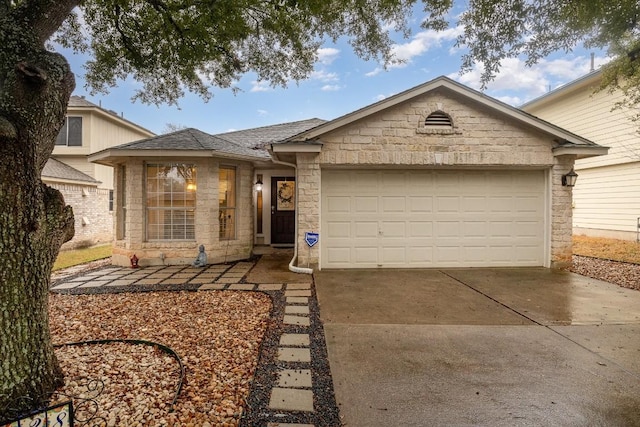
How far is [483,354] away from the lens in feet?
9.93

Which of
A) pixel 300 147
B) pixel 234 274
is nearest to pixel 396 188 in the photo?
pixel 300 147

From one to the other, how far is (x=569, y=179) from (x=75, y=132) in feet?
56.7

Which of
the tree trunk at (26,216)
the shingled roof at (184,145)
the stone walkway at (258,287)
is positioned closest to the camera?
the tree trunk at (26,216)

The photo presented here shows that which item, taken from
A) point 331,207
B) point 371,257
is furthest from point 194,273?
point 371,257

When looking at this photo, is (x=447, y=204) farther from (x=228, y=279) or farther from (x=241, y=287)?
(x=228, y=279)

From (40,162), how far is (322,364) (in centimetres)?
275

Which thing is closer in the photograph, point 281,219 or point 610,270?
point 610,270

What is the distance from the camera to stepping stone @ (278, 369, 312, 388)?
2479 millimetres

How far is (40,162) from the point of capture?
2.22 m

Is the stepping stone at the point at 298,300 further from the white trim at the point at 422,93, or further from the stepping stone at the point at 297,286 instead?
the white trim at the point at 422,93

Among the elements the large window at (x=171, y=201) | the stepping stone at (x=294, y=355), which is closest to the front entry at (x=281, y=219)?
the large window at (x=171, y=201)

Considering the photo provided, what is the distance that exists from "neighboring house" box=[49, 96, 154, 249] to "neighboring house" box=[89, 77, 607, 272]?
5662mm

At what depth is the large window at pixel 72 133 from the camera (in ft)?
42.7

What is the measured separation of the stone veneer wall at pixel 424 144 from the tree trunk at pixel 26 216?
4634 mm
